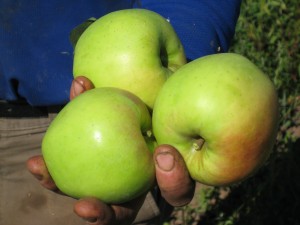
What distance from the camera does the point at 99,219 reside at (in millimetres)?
1390

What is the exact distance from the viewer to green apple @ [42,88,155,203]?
4.20 ft

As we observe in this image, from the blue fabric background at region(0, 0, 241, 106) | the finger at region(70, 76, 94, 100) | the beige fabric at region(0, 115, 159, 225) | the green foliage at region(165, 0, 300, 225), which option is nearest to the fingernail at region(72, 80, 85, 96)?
the finger at region(70, 76, 94, 100)

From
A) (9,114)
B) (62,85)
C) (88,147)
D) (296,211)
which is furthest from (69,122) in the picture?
(296,211)

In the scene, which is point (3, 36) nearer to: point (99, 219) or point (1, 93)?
point (1, 93)

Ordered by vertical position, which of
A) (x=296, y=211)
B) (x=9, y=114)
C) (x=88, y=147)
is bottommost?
(x=296, y=211)

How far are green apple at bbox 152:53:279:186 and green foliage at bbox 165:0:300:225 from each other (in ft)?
4.70

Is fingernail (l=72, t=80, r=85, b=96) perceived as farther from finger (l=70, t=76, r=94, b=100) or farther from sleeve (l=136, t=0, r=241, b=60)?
sleeve (l=136, t=0, r=241, b=60)

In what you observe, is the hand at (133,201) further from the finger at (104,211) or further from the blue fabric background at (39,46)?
the blue fabric background at (39,46)

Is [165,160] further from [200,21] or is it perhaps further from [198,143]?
[200,21]

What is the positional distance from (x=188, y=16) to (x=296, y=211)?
1289 millimetres

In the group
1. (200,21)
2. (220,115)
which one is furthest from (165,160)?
(200,21)

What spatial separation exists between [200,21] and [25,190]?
0.88m

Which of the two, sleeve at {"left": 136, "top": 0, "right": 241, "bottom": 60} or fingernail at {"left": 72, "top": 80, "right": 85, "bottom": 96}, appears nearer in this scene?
fingernail at {"left": 72, "top": 80, "right": 85, "bottom": 96}

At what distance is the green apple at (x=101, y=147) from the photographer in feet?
4.20
